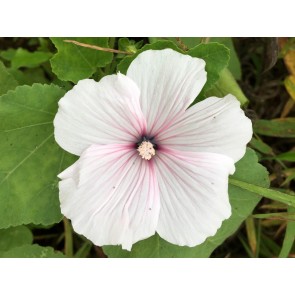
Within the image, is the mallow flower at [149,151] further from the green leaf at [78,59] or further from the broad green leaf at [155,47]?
the green leaf at [78,59]

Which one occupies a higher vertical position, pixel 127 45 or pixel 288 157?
pixel 127 45

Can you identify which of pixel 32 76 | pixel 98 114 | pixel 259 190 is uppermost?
pixel 98 114

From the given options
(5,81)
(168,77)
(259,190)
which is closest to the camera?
(168,77)

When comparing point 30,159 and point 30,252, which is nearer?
point 30,159

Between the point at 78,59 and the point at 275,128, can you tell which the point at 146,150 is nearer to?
the point at 78,59

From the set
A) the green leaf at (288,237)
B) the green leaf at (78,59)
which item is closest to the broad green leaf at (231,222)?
the green leaf at (288,237)

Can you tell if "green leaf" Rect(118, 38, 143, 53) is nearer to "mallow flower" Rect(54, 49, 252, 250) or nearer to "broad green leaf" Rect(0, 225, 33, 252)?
"mallow flower" Rect(54, 49, 252, 250)

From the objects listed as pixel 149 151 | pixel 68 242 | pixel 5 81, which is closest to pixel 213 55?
pixel 149 151

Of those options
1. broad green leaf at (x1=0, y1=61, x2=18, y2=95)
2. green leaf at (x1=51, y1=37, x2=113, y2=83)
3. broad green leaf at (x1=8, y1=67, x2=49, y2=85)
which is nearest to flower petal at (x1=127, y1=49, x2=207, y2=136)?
green leaf at (x1=51, y1=37, x2=113, y2=83)

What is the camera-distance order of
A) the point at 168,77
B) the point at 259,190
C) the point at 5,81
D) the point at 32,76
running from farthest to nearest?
1. the point at 32,76
2. the point at 5,81
3. the point at 259,190
4. the point at 168,77
